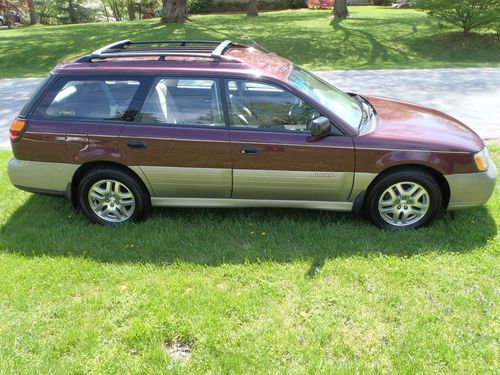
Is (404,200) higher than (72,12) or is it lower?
lower

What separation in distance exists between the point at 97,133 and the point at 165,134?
0.65 m

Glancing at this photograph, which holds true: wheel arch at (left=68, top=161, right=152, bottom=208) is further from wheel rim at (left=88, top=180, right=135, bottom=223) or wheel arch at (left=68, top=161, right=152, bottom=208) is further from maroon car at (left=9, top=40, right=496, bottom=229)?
wheel rim at (left=88, top=180, right=135, bottom=223)

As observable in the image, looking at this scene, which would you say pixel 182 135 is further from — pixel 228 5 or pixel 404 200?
pixel 228 5

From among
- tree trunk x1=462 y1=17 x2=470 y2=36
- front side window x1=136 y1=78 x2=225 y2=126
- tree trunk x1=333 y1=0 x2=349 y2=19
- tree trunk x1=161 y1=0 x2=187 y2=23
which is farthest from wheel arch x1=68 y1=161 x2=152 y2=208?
tree trunk x1=333 y1=0 x2=349 y2=19

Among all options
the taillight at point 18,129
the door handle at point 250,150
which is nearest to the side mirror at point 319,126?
the door handle at point 250,150

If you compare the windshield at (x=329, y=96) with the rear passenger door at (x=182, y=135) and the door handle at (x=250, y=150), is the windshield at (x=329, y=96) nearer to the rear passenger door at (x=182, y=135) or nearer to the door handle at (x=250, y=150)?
the door handle at (x=250, y=150)

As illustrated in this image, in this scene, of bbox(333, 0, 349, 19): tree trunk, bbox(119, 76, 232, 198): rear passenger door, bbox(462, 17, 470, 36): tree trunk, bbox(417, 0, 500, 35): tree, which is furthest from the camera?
bbox(333, 0, 349, 19): tree trunk

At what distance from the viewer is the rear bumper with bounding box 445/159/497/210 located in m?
3.99

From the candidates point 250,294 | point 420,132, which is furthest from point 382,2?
point 250,294

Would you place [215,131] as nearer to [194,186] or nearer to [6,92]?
[194,186]

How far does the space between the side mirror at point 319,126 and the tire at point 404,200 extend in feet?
2.27

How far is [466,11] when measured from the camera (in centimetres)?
1494

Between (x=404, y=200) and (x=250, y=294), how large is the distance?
68.4 inches

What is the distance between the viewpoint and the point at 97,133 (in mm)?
4152
